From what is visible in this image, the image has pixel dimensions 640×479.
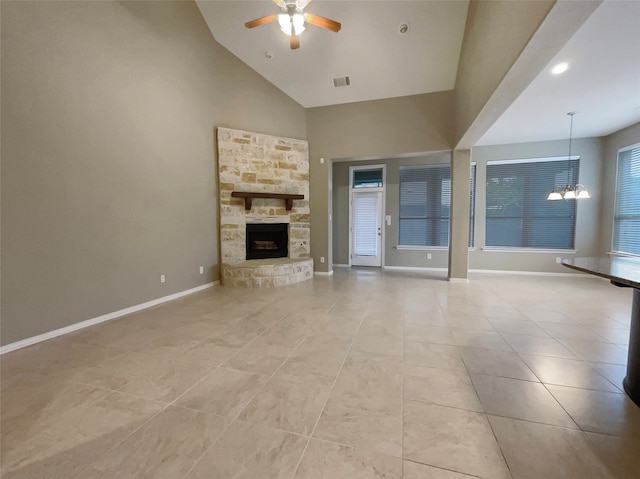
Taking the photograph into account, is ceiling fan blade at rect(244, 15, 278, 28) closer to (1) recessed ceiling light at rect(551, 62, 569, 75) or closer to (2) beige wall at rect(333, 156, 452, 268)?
(1) recessed ceiling light at rect(551, 62, 569, 75)

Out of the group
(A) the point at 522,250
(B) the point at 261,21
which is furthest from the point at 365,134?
(A) the point at 522,250

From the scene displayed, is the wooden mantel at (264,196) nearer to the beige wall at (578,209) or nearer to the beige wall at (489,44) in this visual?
the beige wall at (489,44)

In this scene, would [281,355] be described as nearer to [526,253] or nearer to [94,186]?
[94,186]

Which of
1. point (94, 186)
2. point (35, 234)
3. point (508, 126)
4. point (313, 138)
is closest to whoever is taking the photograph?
point (35, 234)

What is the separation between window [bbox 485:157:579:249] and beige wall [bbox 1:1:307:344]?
594 cm

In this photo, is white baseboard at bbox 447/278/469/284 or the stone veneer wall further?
white baseboard at bbox 447/278/469/284

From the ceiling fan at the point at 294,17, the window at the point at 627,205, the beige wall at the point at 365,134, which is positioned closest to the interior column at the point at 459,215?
the beige wall at the point at 365,134

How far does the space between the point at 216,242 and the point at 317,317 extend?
261cm

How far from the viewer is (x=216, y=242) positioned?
193 inches

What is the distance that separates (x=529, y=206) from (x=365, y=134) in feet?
12.9

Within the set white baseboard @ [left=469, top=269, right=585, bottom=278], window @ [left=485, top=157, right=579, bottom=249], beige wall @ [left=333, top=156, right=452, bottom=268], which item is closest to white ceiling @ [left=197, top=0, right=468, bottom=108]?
beige wall @ [left=333, top=156, right=452, bottom=268]

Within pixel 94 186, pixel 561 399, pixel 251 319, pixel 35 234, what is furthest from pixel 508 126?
pixel 35 234

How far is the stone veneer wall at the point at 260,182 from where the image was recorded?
4.90 metres

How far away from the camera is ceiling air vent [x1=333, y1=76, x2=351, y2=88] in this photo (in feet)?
15.9
